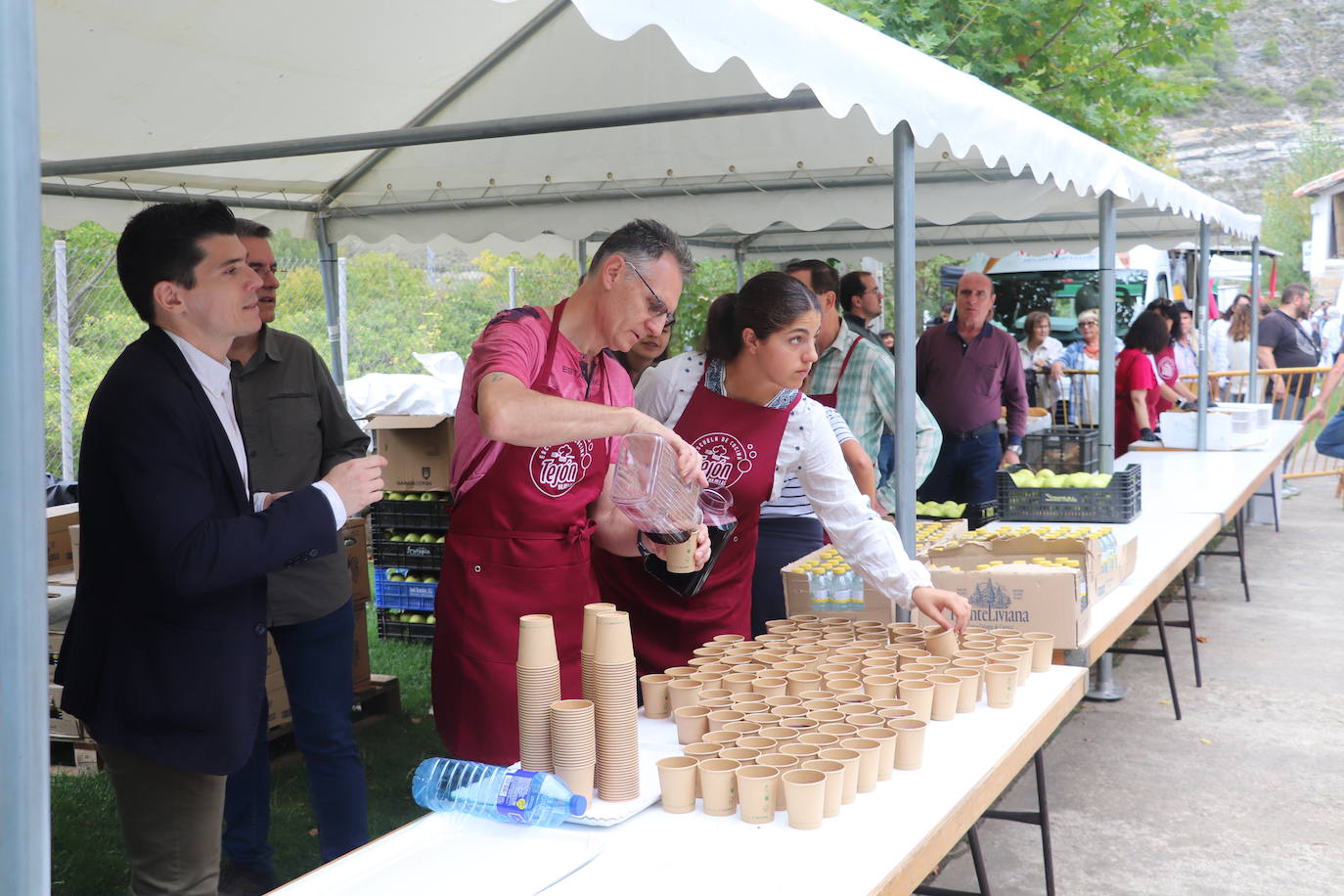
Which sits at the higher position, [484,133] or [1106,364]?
[484,133]

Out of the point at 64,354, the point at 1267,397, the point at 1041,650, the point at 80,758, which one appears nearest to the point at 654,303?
the point at 1041,650

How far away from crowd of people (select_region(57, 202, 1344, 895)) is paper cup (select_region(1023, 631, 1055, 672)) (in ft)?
0.76

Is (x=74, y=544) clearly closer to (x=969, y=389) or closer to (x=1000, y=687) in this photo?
(x=1000, y=687)

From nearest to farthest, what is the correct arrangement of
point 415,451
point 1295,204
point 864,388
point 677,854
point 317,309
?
point 677,854 < point 864,388 < point 415,451 < point 317,309 < point 1295,204

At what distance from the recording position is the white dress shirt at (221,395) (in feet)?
6.39

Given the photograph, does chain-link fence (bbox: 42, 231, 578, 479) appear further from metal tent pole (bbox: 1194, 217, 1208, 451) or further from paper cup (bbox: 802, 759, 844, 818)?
paper cup (bbox: 802, 759, 844, 818)

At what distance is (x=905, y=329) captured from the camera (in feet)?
9.87

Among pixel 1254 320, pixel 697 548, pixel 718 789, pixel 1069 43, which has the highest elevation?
pixel 1069 43

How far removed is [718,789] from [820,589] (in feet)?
4.33

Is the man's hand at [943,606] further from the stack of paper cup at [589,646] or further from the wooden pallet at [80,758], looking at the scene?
the wooden pallet at [80,758]

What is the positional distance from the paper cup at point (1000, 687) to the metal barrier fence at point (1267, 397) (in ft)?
17.8

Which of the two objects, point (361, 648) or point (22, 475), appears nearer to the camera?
point (22, 475)

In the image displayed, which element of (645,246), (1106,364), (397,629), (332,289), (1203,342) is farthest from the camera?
(1203,342)

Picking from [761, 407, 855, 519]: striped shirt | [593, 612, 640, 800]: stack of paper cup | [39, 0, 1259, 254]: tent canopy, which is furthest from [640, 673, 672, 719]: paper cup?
[761, 407, 855, 519]: striped shirt
